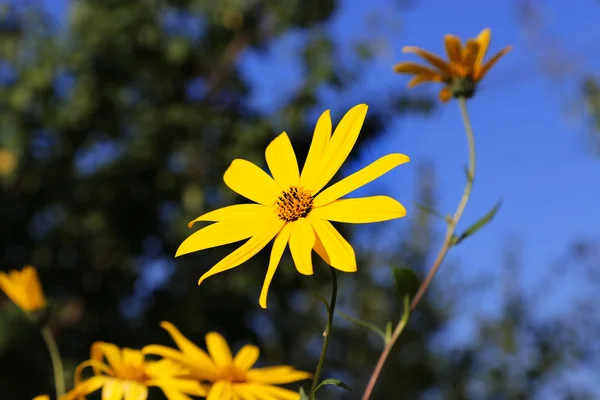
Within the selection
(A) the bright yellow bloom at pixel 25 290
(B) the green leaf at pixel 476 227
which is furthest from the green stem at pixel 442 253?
(A) the bright yellow bloom at pixel 25 290

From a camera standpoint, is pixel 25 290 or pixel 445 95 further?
pixel 25 290

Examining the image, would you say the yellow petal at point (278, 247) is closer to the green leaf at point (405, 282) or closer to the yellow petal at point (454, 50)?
the green leaf at point (405, 282)

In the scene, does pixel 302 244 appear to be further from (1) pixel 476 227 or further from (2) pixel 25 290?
(2) pixel 25 290

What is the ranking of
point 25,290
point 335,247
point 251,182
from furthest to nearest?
point 25,290
point 251,182
point 335,247

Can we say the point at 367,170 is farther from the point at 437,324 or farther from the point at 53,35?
the point at 437,324

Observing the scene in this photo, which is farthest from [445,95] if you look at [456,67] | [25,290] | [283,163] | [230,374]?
[25,290]

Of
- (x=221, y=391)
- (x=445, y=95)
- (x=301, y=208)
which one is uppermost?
(x=445, y=95)

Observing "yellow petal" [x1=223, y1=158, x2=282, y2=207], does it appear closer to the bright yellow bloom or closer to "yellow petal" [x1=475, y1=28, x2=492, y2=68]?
"yellow petal" [x1=475, y1=28, x2=492, y2=68]
